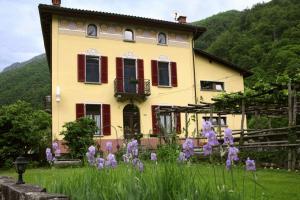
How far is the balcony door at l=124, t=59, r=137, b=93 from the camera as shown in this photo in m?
20.6

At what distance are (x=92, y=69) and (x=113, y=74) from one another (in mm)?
1034

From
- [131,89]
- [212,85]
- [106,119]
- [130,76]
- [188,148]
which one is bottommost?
[188,148]

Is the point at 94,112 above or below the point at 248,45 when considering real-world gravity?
below

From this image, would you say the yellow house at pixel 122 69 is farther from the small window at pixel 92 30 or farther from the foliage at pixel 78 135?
the foliage at pixel 78 135

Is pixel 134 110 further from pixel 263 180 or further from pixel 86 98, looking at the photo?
pixel 263 180

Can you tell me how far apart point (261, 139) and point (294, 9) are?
20.9 metres

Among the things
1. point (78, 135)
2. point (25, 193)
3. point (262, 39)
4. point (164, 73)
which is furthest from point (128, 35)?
point (25, 193)

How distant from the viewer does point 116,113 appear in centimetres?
2038

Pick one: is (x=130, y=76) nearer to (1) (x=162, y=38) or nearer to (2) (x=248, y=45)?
(1) (x=162, y=38)

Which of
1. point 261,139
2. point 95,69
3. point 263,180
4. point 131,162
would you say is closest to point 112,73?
point 95,69

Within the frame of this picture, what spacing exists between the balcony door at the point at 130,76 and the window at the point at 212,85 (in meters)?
3.92

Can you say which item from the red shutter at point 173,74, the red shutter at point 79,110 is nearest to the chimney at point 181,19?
the red shutter at point 173,74

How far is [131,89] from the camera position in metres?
20.7

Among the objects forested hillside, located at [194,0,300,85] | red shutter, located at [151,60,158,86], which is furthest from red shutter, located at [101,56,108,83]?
forested hillside, located at [194,0,300,85]
